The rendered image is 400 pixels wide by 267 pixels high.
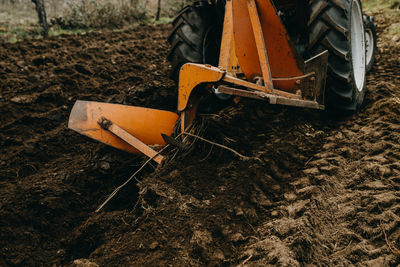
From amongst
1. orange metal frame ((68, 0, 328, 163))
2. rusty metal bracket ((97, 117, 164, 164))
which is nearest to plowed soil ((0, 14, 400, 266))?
rusty metal bracket ((97, 117, 164, 164))

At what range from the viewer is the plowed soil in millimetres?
1711

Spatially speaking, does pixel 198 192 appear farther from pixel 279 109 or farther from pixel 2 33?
pixel 2 33

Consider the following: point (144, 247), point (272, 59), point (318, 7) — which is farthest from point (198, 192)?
point (318, 7)

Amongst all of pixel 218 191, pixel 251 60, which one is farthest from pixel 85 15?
pixel 218 191

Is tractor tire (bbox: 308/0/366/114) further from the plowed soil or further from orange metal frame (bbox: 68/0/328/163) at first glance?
the plowed soil

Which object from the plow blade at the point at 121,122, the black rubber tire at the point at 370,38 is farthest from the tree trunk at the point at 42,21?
the black rubber tire at the point at 370,38

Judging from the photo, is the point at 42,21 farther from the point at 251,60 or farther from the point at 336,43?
the point at 336,43

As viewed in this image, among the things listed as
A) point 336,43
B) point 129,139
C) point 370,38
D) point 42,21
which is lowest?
point 129,139

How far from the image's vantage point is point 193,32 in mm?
2969

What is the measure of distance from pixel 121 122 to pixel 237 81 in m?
1.06

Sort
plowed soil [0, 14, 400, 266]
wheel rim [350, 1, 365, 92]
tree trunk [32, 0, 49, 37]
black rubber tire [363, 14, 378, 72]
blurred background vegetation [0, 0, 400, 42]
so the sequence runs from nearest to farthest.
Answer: plowed soil [0, 14, 400, 266] → wheel rim [350, 1, 365, 92] → black rubber tire [363, 14, 378, 72] → tree trunk [32, 0, 49, 37] → blurred background vegetation [0, 0, 400, 42]

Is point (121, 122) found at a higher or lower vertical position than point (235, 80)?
lower

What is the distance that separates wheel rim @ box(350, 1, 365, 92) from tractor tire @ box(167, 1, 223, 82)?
130cm

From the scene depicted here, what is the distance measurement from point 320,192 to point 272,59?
3.87ft
